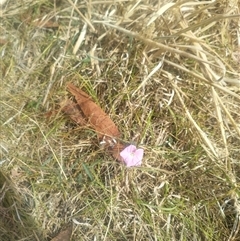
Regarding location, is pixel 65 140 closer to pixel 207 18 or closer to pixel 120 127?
pixel 120 127

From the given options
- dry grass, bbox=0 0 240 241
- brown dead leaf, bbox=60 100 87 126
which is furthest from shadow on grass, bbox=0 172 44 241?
brown dead leaf, bbox=60 100 87 126

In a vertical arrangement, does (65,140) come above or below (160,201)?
above

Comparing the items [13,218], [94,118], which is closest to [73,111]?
[94,118]

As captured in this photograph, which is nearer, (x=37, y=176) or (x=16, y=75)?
(x=37, y=176)

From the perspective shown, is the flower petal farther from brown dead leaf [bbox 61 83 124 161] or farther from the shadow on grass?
the shadow on grass

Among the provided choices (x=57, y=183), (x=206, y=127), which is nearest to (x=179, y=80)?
(x=206, y=127)

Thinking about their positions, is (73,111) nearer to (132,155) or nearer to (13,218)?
(132,155)

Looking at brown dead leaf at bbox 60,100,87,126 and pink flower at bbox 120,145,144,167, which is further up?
brown dead leaf at bbox 60,100,87,126
